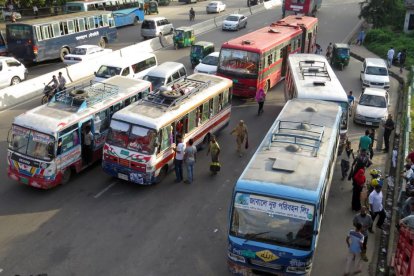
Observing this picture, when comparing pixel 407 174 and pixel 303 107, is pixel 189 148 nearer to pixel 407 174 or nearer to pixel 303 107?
pixel 303 107

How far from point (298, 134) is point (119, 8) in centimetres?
3557

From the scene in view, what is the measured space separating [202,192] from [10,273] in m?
6.15

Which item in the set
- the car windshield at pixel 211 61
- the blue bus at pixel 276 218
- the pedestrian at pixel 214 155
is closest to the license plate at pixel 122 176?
the pedestrian at pixel 214 155

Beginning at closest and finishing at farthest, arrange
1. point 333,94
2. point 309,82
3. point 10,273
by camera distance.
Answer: point 10,273, point 333,94, point 309,82

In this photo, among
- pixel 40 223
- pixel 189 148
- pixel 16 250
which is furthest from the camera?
pixel 189 148

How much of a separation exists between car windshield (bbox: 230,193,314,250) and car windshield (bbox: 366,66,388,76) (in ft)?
64.7

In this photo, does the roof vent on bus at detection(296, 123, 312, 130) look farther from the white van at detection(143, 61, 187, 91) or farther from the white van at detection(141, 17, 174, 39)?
the white van at detection(141, 17, 174, 39)

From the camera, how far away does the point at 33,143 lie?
13.6 m

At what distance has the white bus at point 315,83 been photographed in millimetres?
16281

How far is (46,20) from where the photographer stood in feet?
96.9

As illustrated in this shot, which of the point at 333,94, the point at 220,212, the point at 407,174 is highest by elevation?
the point at 333,94

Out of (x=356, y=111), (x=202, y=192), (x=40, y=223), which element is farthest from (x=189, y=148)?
(x=356, y=111)

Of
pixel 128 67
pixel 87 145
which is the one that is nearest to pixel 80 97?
pixel 87 145

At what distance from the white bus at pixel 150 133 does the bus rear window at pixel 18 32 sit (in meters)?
16.2
